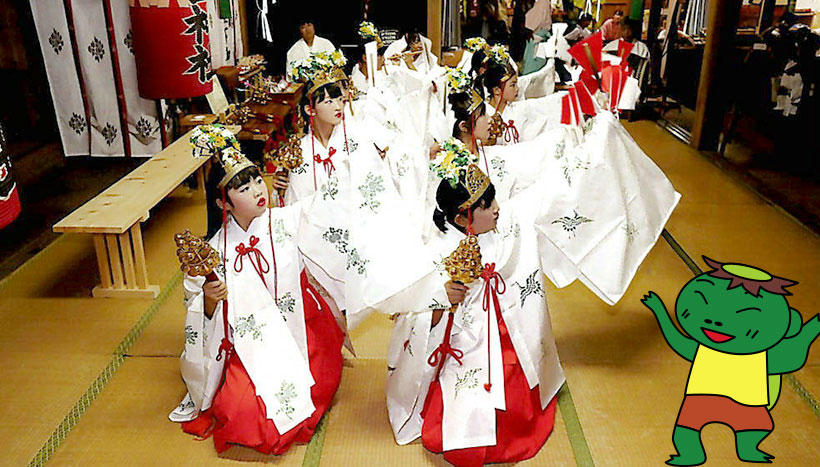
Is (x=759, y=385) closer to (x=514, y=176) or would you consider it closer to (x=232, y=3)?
(x=514, y=176)

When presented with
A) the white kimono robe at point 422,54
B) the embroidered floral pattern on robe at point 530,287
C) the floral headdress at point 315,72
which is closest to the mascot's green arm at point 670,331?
the embroidered floral pattern on robe at point 530,287

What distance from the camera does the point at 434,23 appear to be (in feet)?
26.8

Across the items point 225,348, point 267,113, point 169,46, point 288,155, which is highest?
point 169,46

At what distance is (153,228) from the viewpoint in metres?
5.22

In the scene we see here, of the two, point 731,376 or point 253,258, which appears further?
point 253,258

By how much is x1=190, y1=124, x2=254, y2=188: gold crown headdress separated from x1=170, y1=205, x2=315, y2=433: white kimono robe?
0.24 m

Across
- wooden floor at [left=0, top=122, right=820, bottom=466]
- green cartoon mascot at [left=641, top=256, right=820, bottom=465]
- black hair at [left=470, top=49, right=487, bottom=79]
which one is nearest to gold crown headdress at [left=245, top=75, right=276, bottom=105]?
wooden floor at [left=0, top=122, right=820, bottom=466]

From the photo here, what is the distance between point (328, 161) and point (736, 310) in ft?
8.99

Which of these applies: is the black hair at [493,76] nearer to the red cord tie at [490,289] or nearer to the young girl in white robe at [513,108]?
the young girl in white robe at [513,108]

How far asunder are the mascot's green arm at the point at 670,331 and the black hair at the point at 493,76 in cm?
287

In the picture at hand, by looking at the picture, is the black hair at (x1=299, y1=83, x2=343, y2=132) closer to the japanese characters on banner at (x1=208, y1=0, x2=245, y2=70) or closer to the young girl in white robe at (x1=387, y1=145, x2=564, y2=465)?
the young girl in white robe at (x1=387, y1=145, x2=564, y2=465)

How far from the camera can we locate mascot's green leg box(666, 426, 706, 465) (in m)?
1.78

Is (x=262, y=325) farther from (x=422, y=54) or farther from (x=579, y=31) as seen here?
(x=579, y=31)

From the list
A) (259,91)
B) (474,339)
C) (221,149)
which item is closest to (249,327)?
(221,149)
